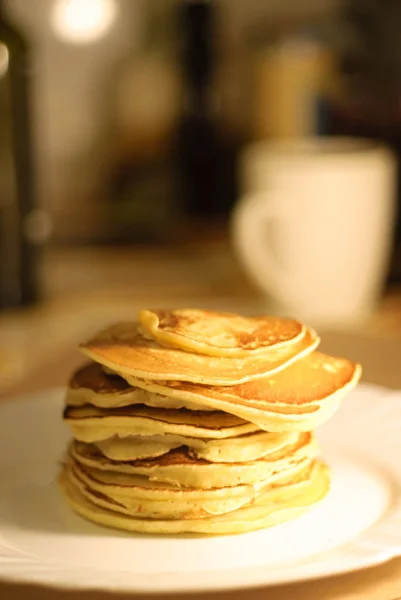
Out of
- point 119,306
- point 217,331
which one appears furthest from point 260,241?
point 217,331

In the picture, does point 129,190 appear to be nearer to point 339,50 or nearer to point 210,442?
point 339,50

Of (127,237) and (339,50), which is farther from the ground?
(339,50)

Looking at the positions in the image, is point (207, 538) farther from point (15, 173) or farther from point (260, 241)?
point (15, 173)

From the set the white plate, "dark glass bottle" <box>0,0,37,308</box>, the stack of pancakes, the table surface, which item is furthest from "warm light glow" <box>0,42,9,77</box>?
the stack of pancakes

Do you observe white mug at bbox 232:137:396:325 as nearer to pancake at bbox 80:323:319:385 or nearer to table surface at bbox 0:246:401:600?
table surface at bbox 0:246:401:600

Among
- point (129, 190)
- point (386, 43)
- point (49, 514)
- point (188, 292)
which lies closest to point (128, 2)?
point (129, 190)

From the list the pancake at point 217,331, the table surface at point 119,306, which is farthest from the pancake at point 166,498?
the table surface at point 119,306
